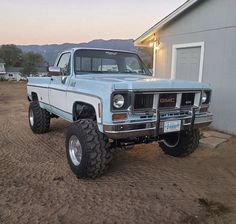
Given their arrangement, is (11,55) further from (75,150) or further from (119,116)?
(119,116)

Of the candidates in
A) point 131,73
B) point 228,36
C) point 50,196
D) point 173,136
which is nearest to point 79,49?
point 131,73

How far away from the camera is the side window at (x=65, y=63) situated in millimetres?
5644

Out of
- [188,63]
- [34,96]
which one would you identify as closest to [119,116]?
[34,96]

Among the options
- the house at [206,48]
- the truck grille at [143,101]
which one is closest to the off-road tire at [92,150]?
the truck grille at [143,101]

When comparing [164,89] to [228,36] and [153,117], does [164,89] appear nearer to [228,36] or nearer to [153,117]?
[153,117]

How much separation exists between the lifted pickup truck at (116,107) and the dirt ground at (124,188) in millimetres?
404

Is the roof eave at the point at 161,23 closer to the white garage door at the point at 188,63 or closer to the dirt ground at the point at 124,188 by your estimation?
the white garage door at the point at 188,63

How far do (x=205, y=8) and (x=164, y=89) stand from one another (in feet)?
17.7

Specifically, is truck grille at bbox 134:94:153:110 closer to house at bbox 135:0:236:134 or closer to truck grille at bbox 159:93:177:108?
truck grille at bbox 159:93:177:108

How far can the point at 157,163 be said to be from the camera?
541 centimetres

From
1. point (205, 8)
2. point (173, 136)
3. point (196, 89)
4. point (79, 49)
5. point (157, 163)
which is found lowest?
point (157, 163)

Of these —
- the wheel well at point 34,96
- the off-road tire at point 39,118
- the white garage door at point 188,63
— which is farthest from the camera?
the white garage door at point 188,63

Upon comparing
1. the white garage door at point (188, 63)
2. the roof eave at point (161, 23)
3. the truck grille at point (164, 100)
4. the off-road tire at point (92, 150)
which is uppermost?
the roof eave at point (161, 23)

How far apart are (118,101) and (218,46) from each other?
530 centimetres
